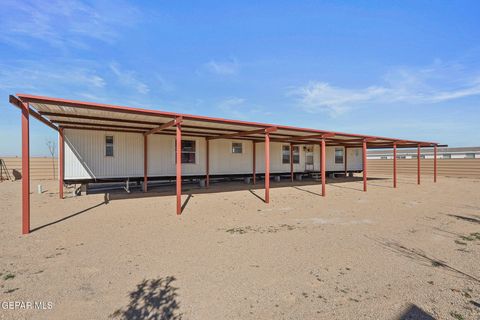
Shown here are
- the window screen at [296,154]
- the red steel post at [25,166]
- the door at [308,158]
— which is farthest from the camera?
the door at [308,158]

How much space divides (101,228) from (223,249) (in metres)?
3.22

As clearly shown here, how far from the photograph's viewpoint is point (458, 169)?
22.5m

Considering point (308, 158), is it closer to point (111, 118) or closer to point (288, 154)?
point (288, 154)

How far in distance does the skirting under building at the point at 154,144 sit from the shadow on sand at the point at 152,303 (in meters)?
4.11

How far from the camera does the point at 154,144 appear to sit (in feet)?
40.9

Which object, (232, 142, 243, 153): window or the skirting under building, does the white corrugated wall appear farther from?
(232, 142, 243, 153): window

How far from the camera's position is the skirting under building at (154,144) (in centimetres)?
744

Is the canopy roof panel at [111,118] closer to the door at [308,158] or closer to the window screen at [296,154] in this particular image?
the window screen at [296,154]

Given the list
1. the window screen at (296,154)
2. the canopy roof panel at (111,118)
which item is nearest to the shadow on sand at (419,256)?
the canopy roof panel at (111,118)

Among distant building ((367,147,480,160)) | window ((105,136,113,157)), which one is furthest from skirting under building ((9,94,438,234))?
distant building ((367,147,480,160))

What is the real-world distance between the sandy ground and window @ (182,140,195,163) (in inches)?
229

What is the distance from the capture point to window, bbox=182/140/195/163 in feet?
43.3

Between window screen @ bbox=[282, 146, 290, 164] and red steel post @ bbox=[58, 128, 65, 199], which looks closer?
red steel post @ bbox=[58, 128, 65, 199]

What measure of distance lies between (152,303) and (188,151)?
10.8m
